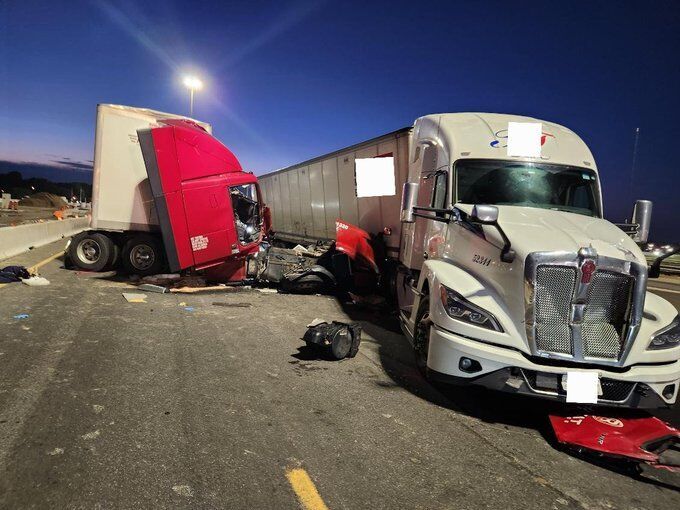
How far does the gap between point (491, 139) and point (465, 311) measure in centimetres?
268

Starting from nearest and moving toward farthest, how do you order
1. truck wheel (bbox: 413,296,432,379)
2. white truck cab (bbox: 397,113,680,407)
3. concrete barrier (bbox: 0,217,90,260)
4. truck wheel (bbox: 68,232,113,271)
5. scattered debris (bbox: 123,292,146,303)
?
1. white truck cab (bbox: 397,113,680,407)
2. truck wheel (bbox: 413,296,432,379)
3. scattered debris (bbox: 123,292,146,303)
4. truck wheel (bbox: 68,232,113,271)
5. concrete barrier (bbox: 0,217,90,260)

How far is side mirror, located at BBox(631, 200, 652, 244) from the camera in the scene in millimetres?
5199

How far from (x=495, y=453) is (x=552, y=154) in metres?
3.77

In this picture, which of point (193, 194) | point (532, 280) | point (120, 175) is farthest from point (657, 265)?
point (120, 175)

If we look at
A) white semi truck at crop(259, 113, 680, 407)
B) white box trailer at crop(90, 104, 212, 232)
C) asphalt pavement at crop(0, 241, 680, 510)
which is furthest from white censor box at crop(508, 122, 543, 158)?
white box trailer at crop(90, 104, 212, 232)

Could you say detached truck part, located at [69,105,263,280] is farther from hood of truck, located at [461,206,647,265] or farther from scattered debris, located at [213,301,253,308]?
hood of truck, located at [461,206,647,265]

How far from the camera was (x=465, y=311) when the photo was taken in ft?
12.5

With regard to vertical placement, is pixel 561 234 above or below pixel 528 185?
below

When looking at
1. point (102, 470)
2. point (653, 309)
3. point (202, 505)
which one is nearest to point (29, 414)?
point (102, 470)

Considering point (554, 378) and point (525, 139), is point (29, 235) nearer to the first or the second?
point (525, 139)

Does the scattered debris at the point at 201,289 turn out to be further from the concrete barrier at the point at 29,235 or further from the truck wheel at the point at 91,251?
the concrete barrier at the point at 29,235

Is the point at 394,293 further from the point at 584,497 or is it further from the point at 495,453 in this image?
the point at 584,497

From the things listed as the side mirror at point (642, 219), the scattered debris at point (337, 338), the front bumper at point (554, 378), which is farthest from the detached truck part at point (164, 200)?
the side mirror at point (642, 219)

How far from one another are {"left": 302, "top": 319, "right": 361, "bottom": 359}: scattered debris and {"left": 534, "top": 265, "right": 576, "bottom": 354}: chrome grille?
2210 mm
